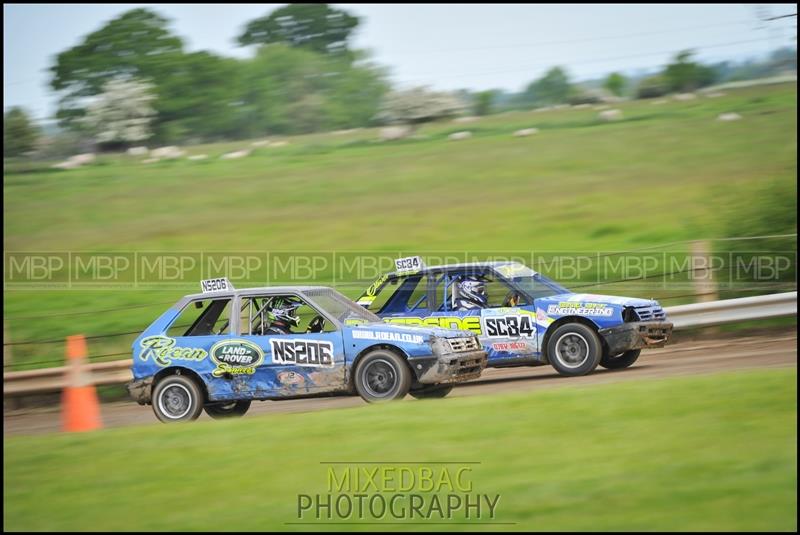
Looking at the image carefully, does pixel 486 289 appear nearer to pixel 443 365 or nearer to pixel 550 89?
pixel 443 365

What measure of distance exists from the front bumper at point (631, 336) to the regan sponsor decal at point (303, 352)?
360cm

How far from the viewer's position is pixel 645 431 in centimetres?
755

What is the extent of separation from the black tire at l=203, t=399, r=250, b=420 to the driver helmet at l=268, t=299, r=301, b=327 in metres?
1.06

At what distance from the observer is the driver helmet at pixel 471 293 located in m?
13.0

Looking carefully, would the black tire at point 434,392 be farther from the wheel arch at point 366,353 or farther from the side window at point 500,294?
the side window at point 500,294

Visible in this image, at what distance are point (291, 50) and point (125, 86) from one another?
30.2 feet

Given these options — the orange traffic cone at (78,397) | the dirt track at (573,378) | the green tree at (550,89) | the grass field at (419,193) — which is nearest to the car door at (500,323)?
the dirt track at (573,378)

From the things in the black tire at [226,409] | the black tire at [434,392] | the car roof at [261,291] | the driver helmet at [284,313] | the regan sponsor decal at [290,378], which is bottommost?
the black tire at [226,409]

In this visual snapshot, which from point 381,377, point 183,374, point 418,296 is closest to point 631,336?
point 418,296

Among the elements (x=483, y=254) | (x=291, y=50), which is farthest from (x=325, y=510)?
(x=291, y=50)

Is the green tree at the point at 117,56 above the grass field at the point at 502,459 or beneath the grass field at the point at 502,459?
above

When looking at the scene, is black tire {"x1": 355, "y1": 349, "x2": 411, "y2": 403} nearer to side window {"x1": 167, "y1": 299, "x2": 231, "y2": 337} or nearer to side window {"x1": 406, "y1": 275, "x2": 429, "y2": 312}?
side window {"x1": 167, "y1": 299, "x2": 231, "y2": 337}

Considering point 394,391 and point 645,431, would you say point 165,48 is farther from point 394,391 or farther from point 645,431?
point 645,431

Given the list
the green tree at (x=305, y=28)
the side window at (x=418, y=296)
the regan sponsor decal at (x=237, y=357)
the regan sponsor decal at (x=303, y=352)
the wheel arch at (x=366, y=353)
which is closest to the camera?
the wheel arch at (x=366, y=353)
